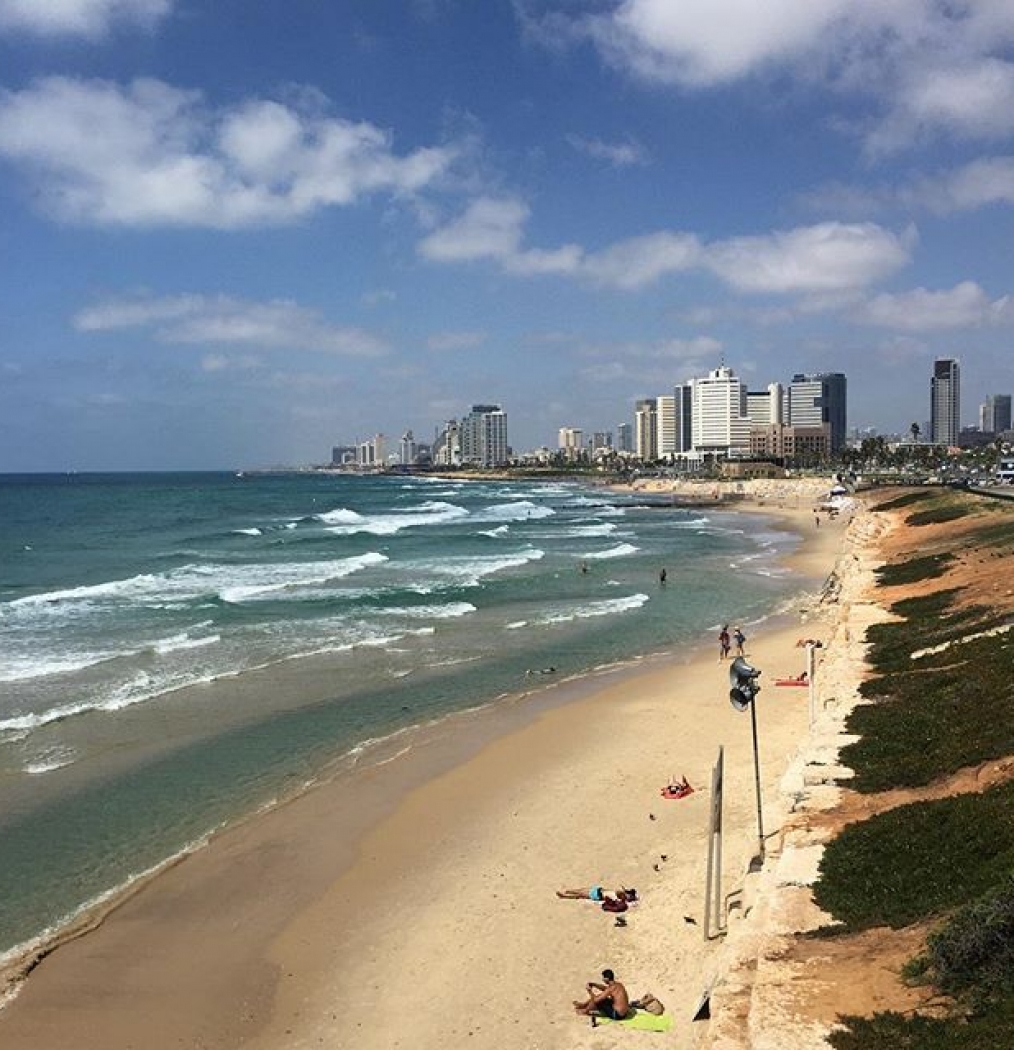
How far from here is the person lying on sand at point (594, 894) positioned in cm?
1150

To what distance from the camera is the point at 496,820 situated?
14.8 metres

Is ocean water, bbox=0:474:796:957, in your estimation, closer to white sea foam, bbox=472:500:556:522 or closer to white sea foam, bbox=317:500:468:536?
white sea foam, bbox=317:500:468:536

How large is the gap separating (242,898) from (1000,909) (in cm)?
886

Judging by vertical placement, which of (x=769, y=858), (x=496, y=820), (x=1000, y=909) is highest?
(x=1000, y=909)

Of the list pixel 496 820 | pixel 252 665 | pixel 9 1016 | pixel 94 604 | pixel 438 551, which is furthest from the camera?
Answer: pixel 438 551

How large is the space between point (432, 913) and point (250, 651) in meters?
16.1

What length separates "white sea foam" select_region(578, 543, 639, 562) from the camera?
→ 169 ft

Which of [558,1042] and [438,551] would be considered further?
[438,551]

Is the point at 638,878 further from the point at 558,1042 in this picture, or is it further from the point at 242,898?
the point at 242,898

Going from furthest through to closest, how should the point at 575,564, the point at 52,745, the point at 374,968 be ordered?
the point at 575,564, the point at 52,745, the point at 374,968

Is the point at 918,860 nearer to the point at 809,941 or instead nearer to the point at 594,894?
the point at 809,941

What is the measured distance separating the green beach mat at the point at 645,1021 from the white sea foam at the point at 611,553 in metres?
41.4

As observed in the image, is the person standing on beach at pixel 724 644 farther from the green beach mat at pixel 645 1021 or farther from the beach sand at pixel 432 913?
the green beach mat at pixel 645 1021

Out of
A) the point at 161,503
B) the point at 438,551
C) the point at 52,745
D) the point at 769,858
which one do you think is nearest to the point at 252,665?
the point at 52,745
